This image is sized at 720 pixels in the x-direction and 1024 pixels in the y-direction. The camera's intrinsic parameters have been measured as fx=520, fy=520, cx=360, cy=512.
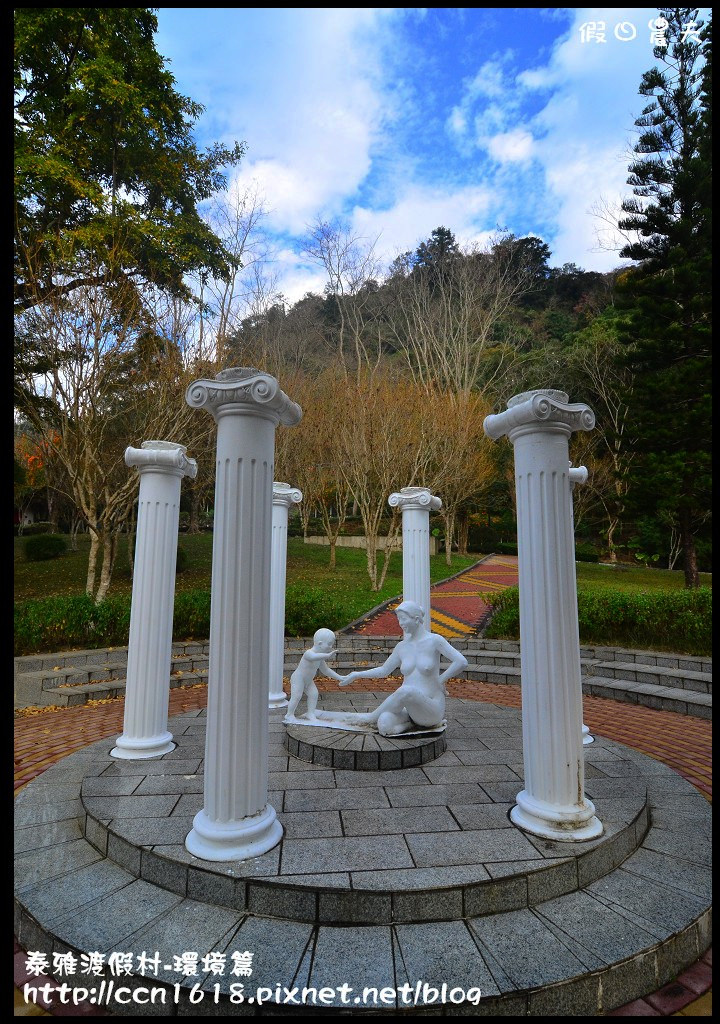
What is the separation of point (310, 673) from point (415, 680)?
104 cm

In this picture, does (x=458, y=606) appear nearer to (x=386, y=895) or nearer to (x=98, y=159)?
(x=386, y=895)

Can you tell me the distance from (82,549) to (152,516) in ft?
71.9

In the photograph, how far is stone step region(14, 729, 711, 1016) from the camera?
215 centimetres

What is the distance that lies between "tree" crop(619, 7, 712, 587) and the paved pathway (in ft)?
33.4

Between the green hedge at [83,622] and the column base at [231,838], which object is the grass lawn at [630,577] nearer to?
the green hedge at [83,622]

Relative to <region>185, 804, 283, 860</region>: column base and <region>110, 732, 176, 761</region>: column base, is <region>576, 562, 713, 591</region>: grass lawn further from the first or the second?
<region>185, 804, 283, 860</region>: column base

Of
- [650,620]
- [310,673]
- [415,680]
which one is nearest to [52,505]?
[310,673]

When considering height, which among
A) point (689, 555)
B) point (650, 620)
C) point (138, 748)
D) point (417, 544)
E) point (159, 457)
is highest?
point (159, 457)

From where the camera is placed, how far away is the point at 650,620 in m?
8.97

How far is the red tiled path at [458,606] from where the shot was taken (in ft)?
39.1

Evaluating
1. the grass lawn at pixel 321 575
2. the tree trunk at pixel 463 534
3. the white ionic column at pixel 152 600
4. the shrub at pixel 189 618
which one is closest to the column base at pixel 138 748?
the white ionic column at pixel 152 600

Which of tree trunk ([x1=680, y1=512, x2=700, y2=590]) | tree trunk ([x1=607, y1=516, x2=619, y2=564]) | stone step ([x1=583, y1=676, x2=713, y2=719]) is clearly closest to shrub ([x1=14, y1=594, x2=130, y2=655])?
stone step ([x1=583, y1=676, x2=713, y2=719])

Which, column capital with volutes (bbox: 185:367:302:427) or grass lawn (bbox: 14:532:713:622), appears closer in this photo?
column capital with volutes (bbox: 185:367:302:427)
